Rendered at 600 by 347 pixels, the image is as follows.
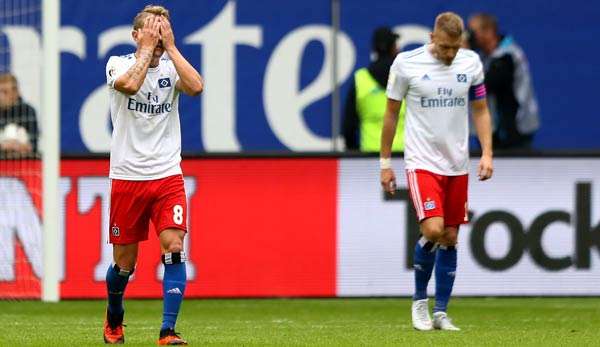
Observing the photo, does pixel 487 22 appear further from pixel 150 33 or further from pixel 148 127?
pixel 150 33

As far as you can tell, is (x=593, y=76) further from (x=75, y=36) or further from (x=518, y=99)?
(x=75, y=36)

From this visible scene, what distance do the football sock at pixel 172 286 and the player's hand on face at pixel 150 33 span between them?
115 centimetres

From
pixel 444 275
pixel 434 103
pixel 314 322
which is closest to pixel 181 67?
pixel 434 103

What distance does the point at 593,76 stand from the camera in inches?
687

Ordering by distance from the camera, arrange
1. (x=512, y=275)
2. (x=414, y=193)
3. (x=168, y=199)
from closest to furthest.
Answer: (x=168, y=199) < (x=414, y=193) < (x=512, y=275)

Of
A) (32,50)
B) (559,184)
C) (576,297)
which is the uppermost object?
(32,50)

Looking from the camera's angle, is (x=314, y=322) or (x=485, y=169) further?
(x=314, y=322)

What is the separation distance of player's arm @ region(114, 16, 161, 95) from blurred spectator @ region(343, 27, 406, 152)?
223 inches

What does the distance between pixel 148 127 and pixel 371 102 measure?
5.63 meters

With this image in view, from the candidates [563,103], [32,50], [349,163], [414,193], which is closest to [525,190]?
[349,163]

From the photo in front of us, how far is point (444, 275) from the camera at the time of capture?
11.6 m

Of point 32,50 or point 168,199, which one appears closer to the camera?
point 168,199

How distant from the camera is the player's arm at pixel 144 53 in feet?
32.1

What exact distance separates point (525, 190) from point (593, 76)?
2.74 meters
